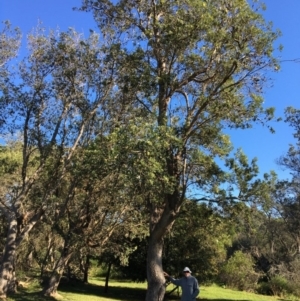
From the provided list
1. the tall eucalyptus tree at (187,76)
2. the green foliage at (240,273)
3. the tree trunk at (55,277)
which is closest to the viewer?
the tall eucalyptus tree at (187,76)

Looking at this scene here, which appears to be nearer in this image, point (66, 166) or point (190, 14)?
point (190, 14)

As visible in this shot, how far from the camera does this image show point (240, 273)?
40.7 m

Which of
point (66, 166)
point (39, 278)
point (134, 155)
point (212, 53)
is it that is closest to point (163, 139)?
point (134, 155)

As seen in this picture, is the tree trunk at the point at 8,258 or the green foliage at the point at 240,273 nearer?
the tree trunk at the point at 8,258

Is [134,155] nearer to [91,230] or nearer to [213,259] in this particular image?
[91,230]

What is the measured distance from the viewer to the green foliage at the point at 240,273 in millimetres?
37875

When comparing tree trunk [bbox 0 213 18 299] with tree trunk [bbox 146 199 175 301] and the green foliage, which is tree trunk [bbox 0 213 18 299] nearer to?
tree trunk [bbox 146 199 175 301]

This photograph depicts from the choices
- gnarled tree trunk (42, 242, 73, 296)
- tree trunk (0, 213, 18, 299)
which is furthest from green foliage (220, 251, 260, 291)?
tree trunk (0, 213, 18, 299)

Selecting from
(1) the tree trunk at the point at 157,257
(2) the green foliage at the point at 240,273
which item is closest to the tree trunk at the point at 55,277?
(1) the tree trunk at the point at 157,257

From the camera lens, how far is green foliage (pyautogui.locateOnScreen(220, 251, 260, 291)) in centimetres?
3788

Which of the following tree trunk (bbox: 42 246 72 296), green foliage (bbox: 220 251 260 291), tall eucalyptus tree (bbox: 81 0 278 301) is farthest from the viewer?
green foliage (bbox: 220 251 260 291)

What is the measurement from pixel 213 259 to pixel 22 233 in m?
14.8

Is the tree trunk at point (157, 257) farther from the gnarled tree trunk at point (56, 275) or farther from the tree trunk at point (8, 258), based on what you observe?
the gnarled tree trunk at point (56, 275)

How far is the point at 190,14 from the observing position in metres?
13.7
